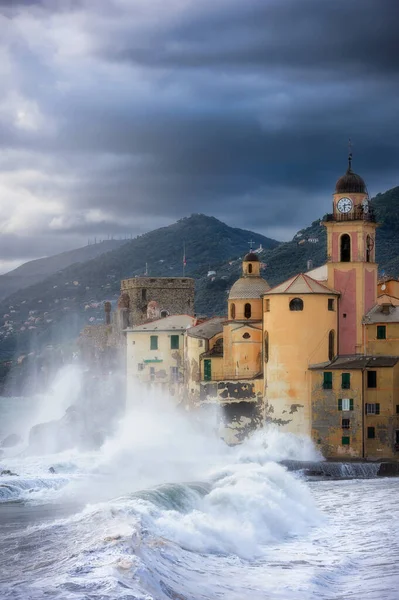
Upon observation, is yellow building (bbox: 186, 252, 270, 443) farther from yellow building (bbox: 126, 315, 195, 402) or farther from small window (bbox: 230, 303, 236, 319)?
yellow building (bbox: 126, 315, 195, 402)

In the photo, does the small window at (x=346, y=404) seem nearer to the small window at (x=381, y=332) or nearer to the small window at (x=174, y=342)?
the small window at (x=381, y=332)

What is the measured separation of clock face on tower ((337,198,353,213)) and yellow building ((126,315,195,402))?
14.7m

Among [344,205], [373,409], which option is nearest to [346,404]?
[373,409]

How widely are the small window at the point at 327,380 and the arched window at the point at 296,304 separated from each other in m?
3.52

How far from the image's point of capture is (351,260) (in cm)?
6381

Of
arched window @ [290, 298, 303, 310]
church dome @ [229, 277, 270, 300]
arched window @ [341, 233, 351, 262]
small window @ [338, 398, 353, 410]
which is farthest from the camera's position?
church dome @ [229, 277, 270, 300]

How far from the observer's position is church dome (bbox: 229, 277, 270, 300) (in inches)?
2645

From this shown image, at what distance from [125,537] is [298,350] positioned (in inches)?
1035

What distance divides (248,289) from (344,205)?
7.23 metres

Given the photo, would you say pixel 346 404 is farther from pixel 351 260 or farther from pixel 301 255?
pixel 301 255

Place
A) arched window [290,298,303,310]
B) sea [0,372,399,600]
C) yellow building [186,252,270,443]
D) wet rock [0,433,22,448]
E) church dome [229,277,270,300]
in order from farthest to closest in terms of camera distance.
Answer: wet rock [0,433,22,448] < church dome [229,277,270,300] < yellow building [186,252,270,443] < arched window [290,298,303,310] < sea [0,372,399,600]

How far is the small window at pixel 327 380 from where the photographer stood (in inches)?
2421

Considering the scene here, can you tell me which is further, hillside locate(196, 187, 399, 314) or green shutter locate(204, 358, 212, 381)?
hillside locate(196, 187, 399, 314)

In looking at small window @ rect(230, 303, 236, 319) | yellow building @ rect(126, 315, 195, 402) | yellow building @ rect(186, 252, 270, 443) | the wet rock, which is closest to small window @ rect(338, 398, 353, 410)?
yellow building @ rect(186, 252, 270, 443)
